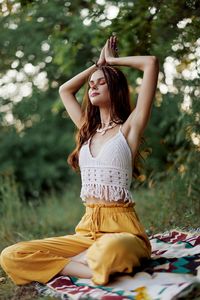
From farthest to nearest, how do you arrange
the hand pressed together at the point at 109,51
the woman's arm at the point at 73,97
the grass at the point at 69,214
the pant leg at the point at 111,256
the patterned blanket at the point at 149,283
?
the grass at the point at 69,214 < the woman's arm at the point at 73,97 < the hand pressed together at the point at 109,51 < the pant leg at the point at 111,256 < the patterned blanket at the point at 149,283

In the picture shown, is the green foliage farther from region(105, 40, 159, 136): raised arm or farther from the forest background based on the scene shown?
region(105, 40, 159, 136): raised arm

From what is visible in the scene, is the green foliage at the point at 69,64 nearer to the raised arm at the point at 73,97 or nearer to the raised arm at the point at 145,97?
the raised arm at the point at 73,97

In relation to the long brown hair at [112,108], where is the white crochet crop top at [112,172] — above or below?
below

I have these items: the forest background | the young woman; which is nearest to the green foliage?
the forest background

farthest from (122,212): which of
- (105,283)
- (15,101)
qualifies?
(15,101)

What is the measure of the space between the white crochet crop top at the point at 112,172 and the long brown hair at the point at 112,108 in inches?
8.0

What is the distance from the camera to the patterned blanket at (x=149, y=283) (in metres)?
2.79

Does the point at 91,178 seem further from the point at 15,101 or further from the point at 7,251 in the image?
the point at 15,101

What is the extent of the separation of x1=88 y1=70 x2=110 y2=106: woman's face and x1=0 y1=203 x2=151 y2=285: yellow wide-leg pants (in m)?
0.66

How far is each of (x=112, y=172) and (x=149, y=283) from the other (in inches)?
27.9

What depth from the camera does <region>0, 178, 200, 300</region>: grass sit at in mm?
4906

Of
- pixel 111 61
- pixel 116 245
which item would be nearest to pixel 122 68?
pixel 111 61

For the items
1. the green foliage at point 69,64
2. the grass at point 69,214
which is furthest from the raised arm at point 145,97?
the grass at point 69,214

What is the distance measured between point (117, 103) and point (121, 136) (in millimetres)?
261
